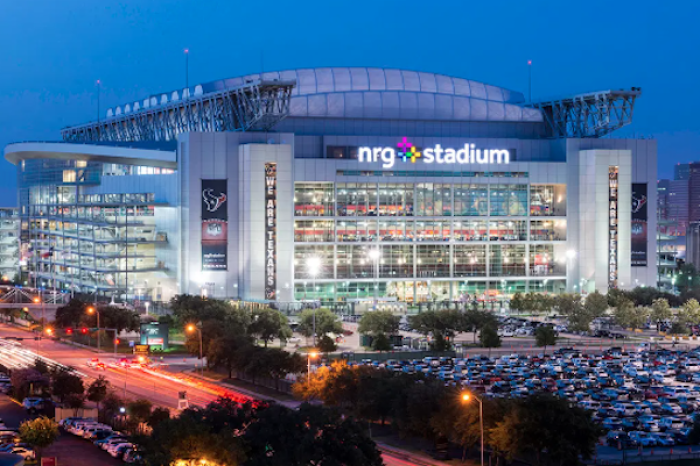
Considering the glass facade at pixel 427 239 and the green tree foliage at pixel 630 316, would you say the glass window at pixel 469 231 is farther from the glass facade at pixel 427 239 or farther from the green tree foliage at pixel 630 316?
the green tree foliage at pixel 630 316

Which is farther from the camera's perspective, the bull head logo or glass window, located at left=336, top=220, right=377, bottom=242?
glass window, located at left=336, top=220, right=377, bottom=242

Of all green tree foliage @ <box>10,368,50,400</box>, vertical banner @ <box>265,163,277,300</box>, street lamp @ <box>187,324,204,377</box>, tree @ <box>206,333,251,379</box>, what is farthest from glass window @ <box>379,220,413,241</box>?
green tree foliage @ <box>10,368,50,400</box>

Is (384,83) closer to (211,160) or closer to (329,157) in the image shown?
(329,157)

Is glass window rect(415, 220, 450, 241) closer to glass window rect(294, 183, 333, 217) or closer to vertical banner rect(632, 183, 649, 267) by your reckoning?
glass window rect(294, 183, 333, 217)

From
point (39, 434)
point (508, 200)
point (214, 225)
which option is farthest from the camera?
point (508, 200)

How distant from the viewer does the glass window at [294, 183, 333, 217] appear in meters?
156

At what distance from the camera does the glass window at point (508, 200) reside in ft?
529

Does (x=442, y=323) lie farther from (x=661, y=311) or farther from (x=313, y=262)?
(x=313, y=262)

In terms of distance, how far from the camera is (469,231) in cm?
16075

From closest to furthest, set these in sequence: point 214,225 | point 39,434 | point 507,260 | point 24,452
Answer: point 39,434
point 24,452
point 214,225
point 507,260

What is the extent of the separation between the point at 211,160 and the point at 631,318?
6136 cm

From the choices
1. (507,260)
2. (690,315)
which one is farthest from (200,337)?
(507,260)

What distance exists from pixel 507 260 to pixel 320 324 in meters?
52.9

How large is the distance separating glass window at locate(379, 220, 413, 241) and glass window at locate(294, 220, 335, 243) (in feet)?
24.3
